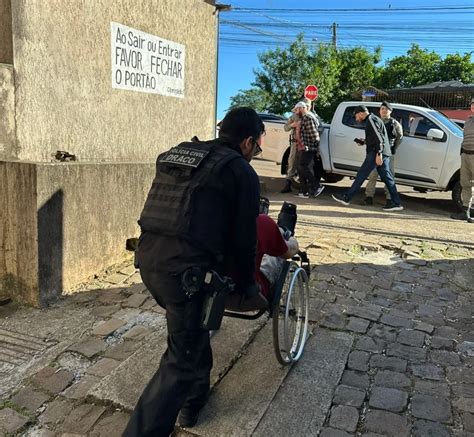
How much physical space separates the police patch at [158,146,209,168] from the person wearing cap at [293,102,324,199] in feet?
22.5

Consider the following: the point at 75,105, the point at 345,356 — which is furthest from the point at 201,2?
the point at 345,356

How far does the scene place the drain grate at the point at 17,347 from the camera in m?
3.22

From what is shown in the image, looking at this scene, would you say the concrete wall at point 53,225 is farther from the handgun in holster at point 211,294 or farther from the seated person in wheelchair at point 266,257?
the handgun in holster at point 211,294

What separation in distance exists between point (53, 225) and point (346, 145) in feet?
21.9

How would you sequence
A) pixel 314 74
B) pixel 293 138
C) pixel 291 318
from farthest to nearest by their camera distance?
pixel 314 74
pixel 293 138
pixel 291 318

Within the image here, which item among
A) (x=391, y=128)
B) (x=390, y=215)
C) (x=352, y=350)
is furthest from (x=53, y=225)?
(x=391, y=128)

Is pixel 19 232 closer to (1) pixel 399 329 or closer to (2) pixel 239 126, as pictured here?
(2) pixel 239 126

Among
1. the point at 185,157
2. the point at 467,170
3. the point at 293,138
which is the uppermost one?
the point at 293,138

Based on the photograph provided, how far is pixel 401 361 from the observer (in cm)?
331

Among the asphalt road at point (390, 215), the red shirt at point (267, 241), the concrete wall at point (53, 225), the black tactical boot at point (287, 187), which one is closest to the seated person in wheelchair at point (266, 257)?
the red shirt at point (267, 241)

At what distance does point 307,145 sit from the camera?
8.98 m

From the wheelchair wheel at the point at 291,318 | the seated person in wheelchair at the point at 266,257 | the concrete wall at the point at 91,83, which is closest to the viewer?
the seated person in wheelchair at the point at 266,257

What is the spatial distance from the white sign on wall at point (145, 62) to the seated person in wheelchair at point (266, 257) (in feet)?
10.2

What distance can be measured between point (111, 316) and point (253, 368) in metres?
1.36
